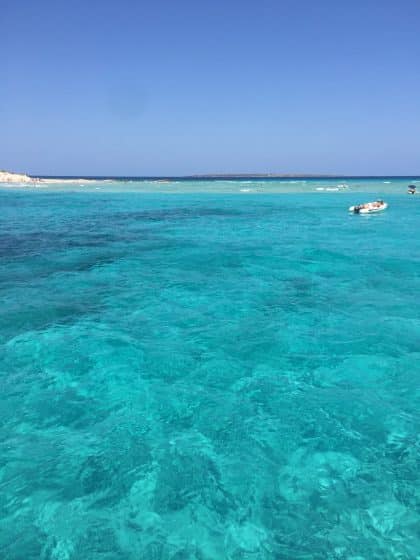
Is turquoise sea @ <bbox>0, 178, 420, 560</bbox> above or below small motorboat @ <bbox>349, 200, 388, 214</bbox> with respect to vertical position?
below

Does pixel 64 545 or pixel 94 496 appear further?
pixel 94 496

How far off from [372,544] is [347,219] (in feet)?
127

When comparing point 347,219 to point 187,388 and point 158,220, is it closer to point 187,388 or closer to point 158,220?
point 158,220

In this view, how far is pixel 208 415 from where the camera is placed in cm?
859

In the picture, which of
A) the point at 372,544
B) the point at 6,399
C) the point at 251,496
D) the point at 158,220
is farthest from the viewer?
the point at 158,220

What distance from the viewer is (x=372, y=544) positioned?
563 centimetres

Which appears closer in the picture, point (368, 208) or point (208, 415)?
point (208, 415)

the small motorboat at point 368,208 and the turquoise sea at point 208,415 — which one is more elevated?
the small motorboat at point 368,208

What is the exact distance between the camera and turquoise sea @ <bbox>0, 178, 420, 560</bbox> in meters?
5.90

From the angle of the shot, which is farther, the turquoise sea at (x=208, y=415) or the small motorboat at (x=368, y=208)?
the small motorboat at (x=368, y=208)

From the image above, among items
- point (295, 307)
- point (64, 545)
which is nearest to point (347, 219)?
point (295, 307)

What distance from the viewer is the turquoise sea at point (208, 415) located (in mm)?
5898

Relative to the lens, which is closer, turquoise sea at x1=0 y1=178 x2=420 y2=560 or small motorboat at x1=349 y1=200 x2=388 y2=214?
turquoise sea at x1=0 y1=178 x2=420 y2=560

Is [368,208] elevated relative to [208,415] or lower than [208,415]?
elevated
